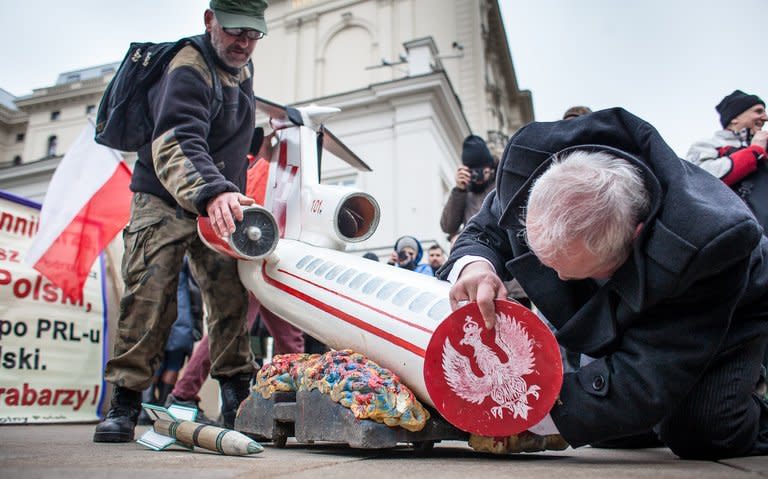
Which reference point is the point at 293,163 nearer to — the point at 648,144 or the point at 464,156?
the point at 464,156

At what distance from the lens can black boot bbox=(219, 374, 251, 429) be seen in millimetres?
2506

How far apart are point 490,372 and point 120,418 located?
4.84ft

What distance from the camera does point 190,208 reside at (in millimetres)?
2203

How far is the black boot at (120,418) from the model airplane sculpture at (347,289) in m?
0.64

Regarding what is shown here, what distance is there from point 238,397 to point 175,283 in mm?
572

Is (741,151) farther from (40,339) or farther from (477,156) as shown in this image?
(40,339)

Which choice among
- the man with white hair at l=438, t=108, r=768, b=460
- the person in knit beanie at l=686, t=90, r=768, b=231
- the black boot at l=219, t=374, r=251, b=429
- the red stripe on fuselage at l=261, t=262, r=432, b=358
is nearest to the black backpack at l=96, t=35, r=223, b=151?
the red stripe on fuselage at l=261, t=262, r=432, b=358

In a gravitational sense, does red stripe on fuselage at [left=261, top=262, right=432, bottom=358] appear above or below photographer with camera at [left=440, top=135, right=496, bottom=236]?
below

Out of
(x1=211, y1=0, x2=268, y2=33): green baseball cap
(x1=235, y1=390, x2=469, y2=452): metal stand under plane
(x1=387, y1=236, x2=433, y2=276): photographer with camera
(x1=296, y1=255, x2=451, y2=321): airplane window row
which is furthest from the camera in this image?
(x1=387, y1=236, x2=433, y2=276): photographer with camera

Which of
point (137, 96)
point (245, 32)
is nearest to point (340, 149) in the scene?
point (245, 32)

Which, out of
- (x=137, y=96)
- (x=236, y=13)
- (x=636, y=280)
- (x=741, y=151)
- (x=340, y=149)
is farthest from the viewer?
(x=340, y=149)

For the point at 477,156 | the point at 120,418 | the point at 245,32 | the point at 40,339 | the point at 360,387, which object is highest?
the point at 245,32

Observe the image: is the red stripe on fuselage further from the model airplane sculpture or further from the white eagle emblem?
the white eagle emblem

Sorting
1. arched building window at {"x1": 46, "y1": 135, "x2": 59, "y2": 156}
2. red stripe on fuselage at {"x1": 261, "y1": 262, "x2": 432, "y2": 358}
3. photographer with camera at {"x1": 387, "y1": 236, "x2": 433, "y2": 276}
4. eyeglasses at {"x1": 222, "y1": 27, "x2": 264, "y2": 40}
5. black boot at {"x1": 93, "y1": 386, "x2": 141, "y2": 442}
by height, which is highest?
arched building window at {"x1": 46, "y1": 135, "x2": 59, "y2": 156}
